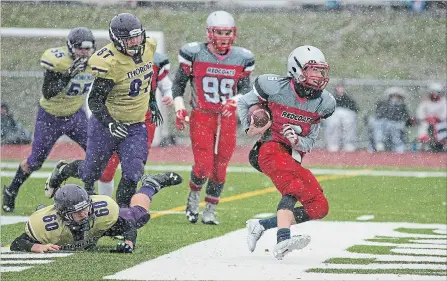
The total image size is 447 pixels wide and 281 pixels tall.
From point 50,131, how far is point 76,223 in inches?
127

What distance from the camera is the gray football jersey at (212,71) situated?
31.2ft

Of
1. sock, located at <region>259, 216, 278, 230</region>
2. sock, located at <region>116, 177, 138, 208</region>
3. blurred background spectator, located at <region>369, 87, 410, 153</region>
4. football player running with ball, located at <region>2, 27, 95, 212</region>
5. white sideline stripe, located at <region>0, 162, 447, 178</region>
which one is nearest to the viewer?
sock, located at <region>259, 216, 278, 230</region>

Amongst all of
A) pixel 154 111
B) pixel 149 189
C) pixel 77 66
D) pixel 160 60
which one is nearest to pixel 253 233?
pixel 149 189

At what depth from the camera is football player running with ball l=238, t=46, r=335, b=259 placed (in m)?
7.35

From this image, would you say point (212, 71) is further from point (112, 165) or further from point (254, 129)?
point (254, 129)

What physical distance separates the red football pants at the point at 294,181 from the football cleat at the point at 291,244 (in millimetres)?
468

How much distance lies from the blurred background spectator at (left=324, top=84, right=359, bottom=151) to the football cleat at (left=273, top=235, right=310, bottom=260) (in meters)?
13.2

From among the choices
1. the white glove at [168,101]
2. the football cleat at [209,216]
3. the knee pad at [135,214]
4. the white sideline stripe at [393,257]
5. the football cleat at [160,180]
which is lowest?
the football cleat at [209,216]

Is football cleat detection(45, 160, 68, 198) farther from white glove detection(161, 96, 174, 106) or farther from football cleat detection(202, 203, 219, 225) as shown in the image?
football cleat detection(202, 203, 219, 225)

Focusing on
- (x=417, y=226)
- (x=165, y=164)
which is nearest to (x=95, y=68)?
(x=417, y=226)

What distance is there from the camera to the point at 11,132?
1969cm

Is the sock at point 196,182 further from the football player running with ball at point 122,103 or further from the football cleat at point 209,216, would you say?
the football player running with ball at point 122,103

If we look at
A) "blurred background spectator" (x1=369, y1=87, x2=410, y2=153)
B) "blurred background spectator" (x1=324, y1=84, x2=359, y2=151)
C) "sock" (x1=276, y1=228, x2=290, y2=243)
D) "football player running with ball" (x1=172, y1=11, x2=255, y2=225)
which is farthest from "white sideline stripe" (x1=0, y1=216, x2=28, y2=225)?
"blurred background spectator" (x1=369, y1=87, x2=410, y2=153)

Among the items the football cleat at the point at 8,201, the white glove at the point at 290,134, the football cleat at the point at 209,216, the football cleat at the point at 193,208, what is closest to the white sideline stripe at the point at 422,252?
the white glove at the point at 290,134
